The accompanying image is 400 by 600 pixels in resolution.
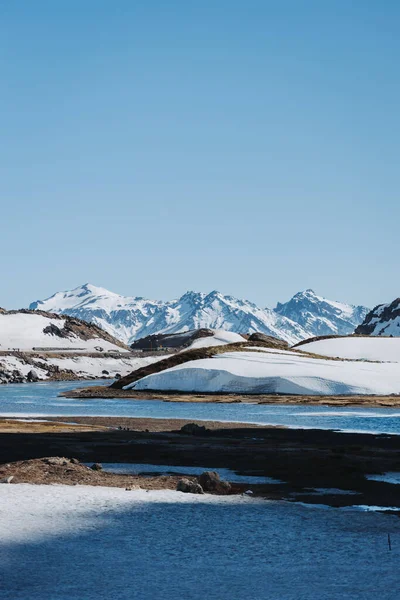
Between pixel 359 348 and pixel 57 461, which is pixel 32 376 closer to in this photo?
pixel 359 348

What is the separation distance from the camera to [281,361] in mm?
118938

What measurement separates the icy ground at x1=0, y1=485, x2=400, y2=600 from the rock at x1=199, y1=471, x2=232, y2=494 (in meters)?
1.09

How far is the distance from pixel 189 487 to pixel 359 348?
138m

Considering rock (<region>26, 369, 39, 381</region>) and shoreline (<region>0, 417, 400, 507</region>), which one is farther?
rock (<region>26, 369, 39, 381</region>)

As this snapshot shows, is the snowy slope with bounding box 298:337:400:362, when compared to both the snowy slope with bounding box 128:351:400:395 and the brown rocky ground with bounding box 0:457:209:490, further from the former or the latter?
the brown rocky ground with bounding box 0:457:209:490

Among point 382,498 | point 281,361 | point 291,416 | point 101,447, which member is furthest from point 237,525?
point 281,361

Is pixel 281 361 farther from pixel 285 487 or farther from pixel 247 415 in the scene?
pixel 285 487

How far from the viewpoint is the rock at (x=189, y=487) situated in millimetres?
27672

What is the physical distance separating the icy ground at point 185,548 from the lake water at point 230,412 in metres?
35.8

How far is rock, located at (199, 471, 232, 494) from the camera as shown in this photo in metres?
27.8

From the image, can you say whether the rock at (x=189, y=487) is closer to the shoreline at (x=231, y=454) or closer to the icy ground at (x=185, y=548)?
the icy ground at (x=185, y=548)

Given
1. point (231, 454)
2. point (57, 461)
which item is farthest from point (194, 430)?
point (57, 461)

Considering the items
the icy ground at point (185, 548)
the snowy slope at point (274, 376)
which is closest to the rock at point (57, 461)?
the icy ground at point (185, 548)

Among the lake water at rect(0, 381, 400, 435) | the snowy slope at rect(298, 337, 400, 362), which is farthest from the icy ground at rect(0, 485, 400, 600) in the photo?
the snowy slope at rect(298, 337, 400, 362)
